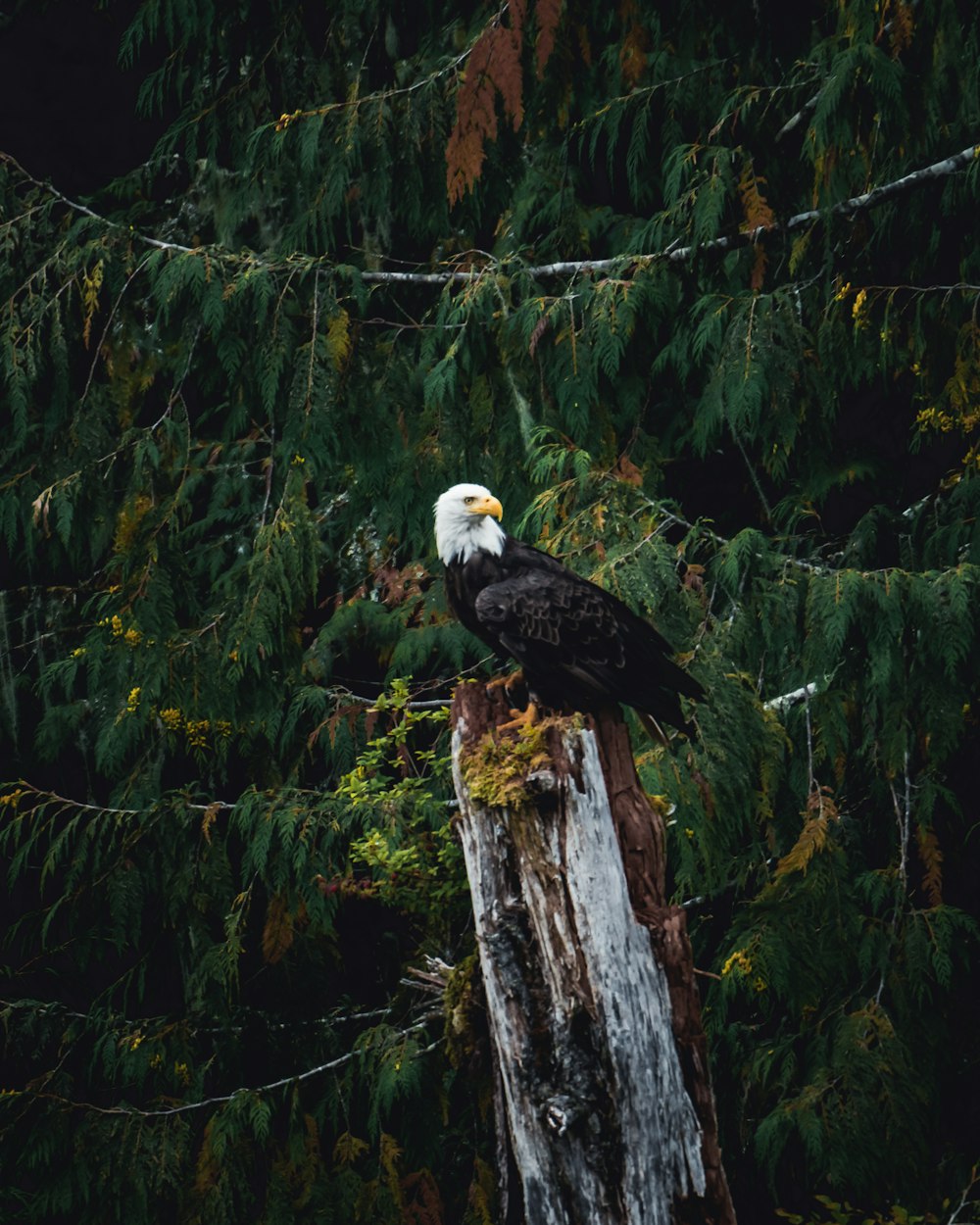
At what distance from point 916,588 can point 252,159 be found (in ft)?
10.3

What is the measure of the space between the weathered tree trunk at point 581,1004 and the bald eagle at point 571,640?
0.46 m

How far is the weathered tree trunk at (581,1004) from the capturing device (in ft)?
11.4

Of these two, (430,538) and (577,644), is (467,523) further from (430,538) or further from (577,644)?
(430,538)

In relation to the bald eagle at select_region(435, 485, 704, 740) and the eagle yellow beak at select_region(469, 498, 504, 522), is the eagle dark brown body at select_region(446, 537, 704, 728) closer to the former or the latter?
the bald eagle at select_region(435, 485, 704, 740)

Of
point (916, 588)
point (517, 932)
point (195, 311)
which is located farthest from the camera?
point (195, 311)

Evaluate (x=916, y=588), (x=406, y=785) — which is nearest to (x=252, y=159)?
(x=406, y=785)

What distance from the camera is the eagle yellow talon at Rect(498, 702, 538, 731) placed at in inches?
153

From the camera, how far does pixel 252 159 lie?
6.24 metres

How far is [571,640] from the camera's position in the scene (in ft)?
14.0

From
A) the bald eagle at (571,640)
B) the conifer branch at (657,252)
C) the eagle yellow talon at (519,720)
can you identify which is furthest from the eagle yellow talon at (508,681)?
the conifer branch at (657,252)

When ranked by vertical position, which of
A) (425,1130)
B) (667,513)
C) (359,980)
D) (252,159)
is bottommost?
(425,1130)

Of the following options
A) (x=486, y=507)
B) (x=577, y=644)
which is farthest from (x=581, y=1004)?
(x=486, y=507)

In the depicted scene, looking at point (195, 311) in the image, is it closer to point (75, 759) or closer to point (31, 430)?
point (31, 430)

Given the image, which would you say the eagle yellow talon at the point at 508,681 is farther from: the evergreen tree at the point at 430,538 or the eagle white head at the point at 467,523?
the evergreen tree at the point at 430,538
